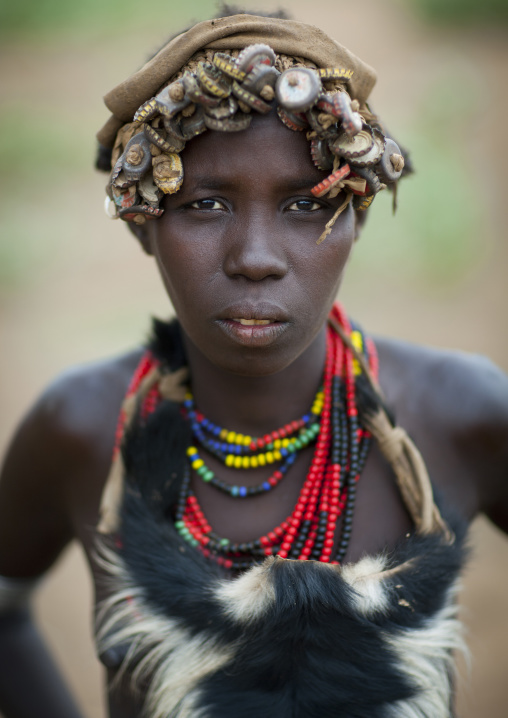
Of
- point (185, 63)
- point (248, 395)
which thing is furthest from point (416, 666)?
point (185, 63)

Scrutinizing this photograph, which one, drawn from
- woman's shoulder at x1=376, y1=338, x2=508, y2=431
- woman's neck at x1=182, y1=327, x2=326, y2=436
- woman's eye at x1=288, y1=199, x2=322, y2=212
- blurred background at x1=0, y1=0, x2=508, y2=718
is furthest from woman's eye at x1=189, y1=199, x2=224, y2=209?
blurred background at x1=0, y1=0, x2=508, y2=718

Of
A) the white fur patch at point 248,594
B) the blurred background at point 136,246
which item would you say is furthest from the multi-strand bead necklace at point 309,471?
the blurred background at point 136,246

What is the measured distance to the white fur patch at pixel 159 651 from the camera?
1.59m

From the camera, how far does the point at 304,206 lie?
5.04 ft

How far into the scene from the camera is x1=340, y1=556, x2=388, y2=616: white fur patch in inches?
60.3

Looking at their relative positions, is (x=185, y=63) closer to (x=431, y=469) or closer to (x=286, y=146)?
(x=286, y=146)

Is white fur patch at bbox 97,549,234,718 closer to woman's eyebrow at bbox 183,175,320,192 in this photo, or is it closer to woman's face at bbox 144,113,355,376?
woman's face at bbox 144,113,355,376

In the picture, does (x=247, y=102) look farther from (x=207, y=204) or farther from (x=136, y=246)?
(x=136, y=246)

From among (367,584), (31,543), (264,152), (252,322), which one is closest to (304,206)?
(264,152)

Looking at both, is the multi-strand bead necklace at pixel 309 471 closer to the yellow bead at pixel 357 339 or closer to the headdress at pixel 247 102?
the yellow bead at pixel 357 339

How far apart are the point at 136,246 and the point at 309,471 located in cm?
552

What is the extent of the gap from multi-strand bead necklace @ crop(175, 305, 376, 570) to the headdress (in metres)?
0.47

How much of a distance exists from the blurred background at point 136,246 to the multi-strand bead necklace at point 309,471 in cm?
231

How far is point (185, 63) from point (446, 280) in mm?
5051
